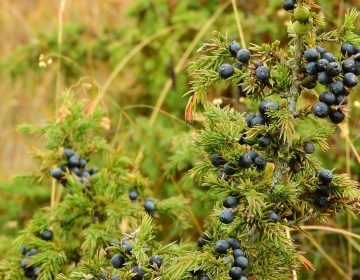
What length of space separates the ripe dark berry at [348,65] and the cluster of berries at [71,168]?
0.81 meters

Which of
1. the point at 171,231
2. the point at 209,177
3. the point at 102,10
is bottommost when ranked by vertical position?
the point at 171,231

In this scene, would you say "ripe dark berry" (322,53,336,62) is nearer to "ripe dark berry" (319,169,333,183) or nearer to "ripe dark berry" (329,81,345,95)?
"ripe dark berry" (329,81,345,95)

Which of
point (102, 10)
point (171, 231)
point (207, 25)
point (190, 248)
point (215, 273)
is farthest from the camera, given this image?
point (102, 10)

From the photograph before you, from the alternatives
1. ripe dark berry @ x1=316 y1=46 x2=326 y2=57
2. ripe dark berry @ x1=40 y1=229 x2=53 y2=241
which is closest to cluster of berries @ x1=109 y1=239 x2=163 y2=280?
ripe dark berry @ x1=40 y1=229 x2=53 y2=241

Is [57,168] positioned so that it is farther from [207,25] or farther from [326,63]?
[207,25]

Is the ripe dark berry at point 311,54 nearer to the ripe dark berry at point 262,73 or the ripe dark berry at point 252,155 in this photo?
the ripe dark berry at point 262,73

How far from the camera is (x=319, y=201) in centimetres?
134

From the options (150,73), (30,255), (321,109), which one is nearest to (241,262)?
(321,109)

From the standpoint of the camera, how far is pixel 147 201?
1.76 metres

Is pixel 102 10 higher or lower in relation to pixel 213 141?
lower

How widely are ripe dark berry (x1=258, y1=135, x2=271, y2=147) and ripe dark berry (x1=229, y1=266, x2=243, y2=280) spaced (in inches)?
10.4

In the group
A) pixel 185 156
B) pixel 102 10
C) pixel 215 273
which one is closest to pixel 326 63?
pixel 215 273

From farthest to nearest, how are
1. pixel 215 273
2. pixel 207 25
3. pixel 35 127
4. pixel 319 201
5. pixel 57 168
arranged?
pixel 207 25 → pixel 35 127 → pixel 57 168 → pixel 319 201 → pixel 215 273

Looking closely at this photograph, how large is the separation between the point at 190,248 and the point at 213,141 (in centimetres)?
42
